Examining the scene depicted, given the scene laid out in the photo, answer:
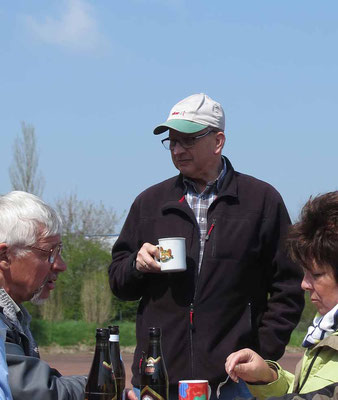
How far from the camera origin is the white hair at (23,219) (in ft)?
10.6

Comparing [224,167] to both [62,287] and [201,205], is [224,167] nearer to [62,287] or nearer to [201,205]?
[201,205]

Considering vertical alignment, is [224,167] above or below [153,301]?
above

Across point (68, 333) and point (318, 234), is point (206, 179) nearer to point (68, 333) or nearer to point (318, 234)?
point (318, 234)

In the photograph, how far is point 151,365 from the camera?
2998 millimetres

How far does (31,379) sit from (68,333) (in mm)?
16567

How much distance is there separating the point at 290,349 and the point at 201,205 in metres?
15.0

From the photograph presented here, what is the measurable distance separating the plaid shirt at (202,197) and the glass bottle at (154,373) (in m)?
1.29

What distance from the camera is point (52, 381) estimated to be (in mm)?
2945

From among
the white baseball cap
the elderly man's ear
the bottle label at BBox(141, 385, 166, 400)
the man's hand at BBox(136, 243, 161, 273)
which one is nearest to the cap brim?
the white baseball cap

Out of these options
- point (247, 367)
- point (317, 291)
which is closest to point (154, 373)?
point (247, 367)

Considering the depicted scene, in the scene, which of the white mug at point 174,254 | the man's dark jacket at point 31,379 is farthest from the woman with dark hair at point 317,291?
the white mug at point 174,254

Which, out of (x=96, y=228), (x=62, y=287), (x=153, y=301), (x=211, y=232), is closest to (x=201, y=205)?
(x=211, y=232)

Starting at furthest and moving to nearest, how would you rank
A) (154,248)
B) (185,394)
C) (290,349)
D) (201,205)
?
(290,349) → (201,205) → (154,248) → (185,394)

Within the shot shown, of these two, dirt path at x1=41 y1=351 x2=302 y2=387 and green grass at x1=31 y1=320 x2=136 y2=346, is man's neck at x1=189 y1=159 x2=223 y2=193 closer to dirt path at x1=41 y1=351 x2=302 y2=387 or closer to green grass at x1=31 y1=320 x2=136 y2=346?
dirt path at x1=41 y1=351 x2=302 y2=387
